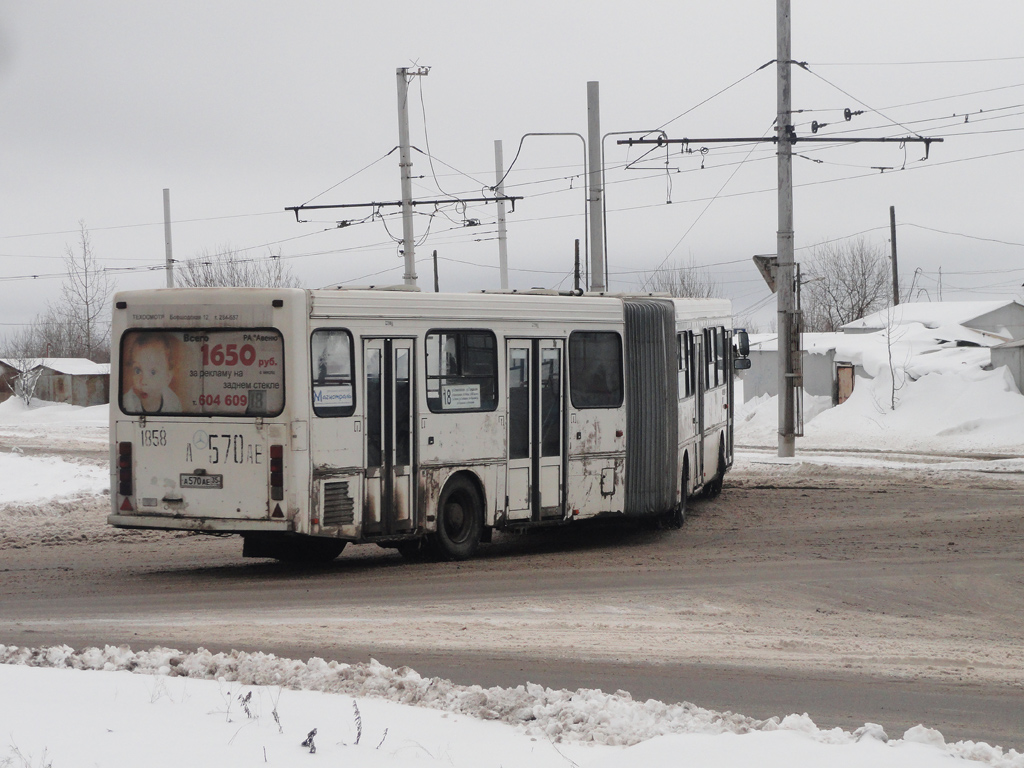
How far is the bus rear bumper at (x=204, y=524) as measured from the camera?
11156 mm

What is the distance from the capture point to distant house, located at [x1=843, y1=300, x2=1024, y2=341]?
147 feet

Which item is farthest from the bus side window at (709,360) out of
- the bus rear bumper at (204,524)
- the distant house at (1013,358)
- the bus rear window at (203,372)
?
the distant house at (1013,358)

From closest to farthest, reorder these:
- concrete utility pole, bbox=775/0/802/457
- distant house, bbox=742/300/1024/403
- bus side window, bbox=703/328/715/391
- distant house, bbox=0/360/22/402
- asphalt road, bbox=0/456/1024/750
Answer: asphalt road, bbox=0/456/1024/750
bus side window, bbox=703/328/715/391
concrete utility pole, bbox=775/0/802/457
distant house, bbox=742/300/1024/403
distant house, bbox=0/360/22/402

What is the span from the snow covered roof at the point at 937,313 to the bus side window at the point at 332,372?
1380 inches

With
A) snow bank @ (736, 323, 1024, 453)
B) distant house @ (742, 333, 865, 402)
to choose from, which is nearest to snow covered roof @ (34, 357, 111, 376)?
distant house @ (742, 333, 865, 402)

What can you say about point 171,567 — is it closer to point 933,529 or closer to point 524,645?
point 524,645

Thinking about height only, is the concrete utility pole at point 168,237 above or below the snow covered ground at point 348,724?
above

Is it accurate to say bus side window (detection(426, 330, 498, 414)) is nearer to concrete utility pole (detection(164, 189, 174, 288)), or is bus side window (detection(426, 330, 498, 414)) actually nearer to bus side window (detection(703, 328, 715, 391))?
bus side window (detection(703, 328, 715, 391))

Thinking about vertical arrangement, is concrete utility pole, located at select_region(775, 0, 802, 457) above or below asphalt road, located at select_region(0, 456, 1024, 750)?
above

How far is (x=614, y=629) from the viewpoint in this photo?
910 centimetres

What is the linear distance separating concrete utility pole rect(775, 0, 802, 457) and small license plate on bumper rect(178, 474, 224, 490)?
51.4ft

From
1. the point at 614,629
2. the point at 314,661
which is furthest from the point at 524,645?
the point at 314,661

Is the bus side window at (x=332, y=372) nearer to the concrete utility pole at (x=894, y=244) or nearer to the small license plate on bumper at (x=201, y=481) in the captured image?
the small license plate on bumper at (x=201, y=481)

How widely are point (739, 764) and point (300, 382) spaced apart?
692 cm
